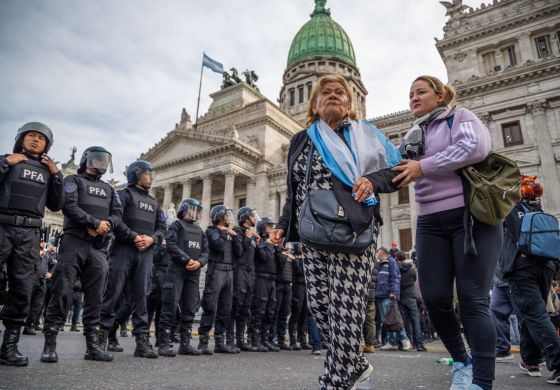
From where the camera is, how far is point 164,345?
532 cm

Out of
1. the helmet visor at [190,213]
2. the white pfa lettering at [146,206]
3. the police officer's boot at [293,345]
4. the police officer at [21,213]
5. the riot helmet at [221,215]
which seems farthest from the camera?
the police officer's boot at [293,345]

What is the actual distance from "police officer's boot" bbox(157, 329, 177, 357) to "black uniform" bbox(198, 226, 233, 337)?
683 mm

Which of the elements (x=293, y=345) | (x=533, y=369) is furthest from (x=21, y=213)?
(x=533, y=369)

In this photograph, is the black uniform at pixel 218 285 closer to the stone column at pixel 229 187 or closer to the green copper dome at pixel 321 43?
the stone column at pixel 229 187

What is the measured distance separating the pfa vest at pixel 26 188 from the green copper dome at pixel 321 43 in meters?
47.7

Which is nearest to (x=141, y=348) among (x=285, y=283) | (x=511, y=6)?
(x=285, y=283)

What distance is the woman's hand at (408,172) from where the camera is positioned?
2475 mm

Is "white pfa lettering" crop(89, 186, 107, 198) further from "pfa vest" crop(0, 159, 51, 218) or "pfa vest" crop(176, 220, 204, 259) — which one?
"pfa vest" crop(176, 220, 204, 259)

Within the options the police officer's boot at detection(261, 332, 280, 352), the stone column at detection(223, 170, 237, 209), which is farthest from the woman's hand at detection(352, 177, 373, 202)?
the stone column at detection(223, 170, 237, 209)

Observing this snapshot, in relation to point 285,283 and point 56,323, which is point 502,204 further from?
point 285,283

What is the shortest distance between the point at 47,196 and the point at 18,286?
103 centimetres

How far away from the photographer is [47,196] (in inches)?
171

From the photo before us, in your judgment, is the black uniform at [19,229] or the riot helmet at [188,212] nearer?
the black uniform at [19,229]

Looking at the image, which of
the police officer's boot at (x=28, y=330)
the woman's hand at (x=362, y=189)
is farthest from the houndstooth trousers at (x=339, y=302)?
the police officer's boot at (x=28, y=330)
